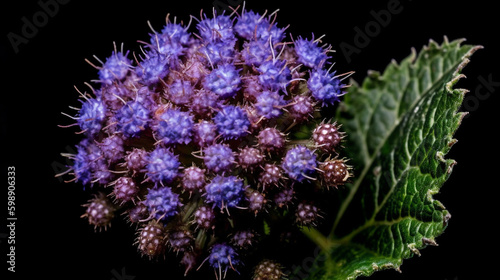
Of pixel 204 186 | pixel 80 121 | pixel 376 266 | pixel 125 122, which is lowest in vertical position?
pixel 376 266

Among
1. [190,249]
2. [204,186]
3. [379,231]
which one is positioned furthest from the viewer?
[379,231]

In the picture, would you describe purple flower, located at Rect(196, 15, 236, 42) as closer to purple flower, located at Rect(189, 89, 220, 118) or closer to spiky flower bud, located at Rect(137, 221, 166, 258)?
purple flower, located at Rect(189, 89, 220, 118)

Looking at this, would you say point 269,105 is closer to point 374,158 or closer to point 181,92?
point 181,92

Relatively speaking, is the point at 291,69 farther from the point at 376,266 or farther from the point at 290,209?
the point at 376,266

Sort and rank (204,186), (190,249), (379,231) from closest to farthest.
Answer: (204,186) < (190,249) < (379,231)

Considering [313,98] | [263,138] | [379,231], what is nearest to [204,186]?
[263,138]

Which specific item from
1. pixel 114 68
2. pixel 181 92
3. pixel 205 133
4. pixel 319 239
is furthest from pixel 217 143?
pixel 319 239

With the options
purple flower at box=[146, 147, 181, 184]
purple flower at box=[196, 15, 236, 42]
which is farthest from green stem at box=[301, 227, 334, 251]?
purple flower at box=[196, 15, 236, 42]
